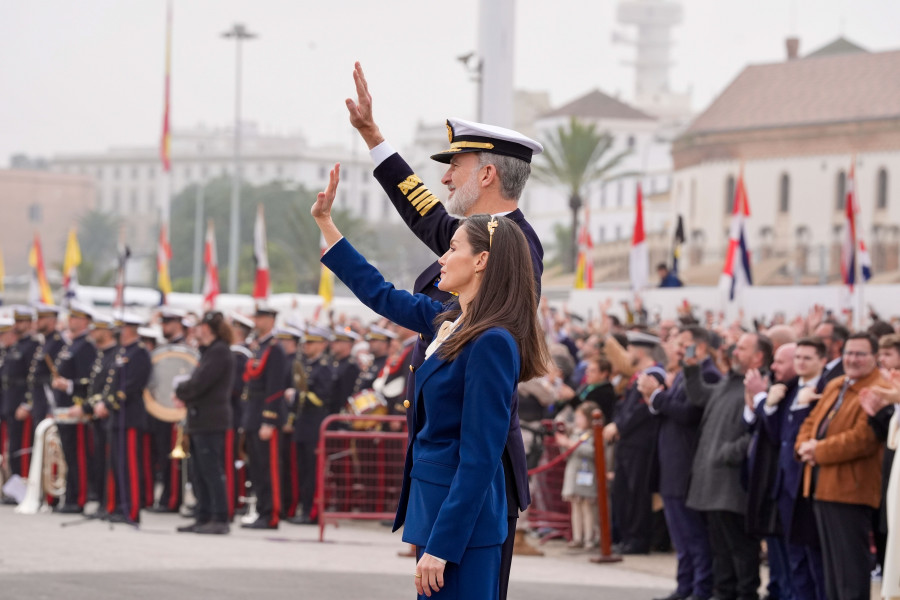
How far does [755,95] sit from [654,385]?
75.8 m

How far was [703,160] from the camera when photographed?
85062 mm

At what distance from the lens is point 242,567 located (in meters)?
11.5

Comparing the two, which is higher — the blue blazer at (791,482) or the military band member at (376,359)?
A: the military band member at (376,359)

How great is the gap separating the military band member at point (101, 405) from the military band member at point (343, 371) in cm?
244

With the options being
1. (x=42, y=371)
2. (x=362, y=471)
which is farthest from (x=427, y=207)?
(x=42, y=371)

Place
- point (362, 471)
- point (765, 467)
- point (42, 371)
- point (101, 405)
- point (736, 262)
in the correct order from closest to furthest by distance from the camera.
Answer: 1. point (765, 467)
2. point (101, 405)
3. point (362, 471)
4. point (42, 371)
5. point (736, 262)

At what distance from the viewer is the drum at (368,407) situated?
15.0 metres

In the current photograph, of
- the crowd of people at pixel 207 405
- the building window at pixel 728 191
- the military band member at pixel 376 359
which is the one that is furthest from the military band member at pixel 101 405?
the building window at pixel 728 191

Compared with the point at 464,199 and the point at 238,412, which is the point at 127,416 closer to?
the point at 238,412

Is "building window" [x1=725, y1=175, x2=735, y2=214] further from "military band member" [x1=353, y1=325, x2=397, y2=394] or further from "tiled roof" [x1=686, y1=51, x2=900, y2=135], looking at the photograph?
"military band member" [x1=353, y1=325, x2=397, y2=394]

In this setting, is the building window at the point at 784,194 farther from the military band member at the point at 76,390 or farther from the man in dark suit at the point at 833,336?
the man in dark suit at the point at 833,336

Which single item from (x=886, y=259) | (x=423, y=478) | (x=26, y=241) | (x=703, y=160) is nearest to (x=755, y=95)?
(x=703, y=160)

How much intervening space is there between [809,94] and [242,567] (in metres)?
75.1

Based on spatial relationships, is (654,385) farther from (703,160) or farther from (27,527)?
(703,160)
